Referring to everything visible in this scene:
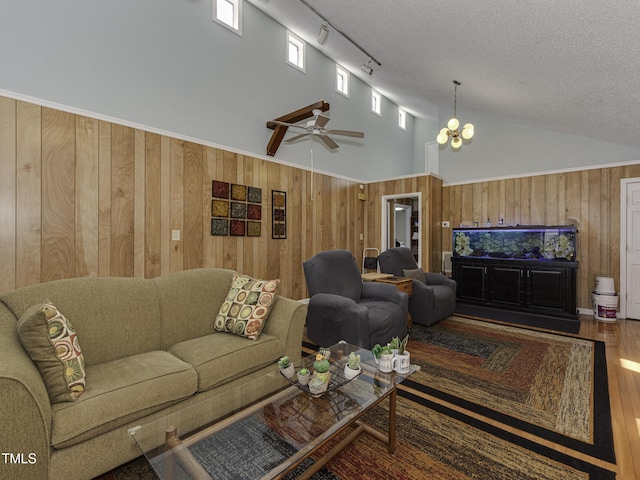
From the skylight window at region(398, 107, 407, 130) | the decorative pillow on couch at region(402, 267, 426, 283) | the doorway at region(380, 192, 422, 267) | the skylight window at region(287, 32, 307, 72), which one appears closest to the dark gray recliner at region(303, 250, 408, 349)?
the decorative pillow on couch at region(402, 267, 426, 283)

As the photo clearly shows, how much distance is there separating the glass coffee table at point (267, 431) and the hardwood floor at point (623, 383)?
47.7 inches

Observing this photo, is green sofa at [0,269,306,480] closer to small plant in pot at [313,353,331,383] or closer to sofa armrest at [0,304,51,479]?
sofa armrest at [0,304,51,479]

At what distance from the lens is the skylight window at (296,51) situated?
5105mm

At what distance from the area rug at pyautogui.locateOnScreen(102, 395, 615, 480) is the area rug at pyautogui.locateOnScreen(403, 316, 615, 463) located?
215mm

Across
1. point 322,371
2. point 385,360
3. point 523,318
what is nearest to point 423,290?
point 523,318

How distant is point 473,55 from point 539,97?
3.84ft

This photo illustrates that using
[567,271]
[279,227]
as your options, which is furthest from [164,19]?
[567,271]

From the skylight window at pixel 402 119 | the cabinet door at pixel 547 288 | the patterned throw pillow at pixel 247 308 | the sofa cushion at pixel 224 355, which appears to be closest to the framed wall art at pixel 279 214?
the patterned throw pillow at pixel 247 308

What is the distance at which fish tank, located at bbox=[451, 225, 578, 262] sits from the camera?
4570mm

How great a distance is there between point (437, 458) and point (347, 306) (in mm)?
1339

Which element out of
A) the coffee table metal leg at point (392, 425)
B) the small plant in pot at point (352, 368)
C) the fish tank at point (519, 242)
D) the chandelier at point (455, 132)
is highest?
the chandelier at point (455, 132)

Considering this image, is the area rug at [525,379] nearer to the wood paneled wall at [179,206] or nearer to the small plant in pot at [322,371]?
the small plant in pot at [322,371]

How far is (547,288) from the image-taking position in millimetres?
4535

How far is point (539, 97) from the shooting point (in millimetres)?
3699
